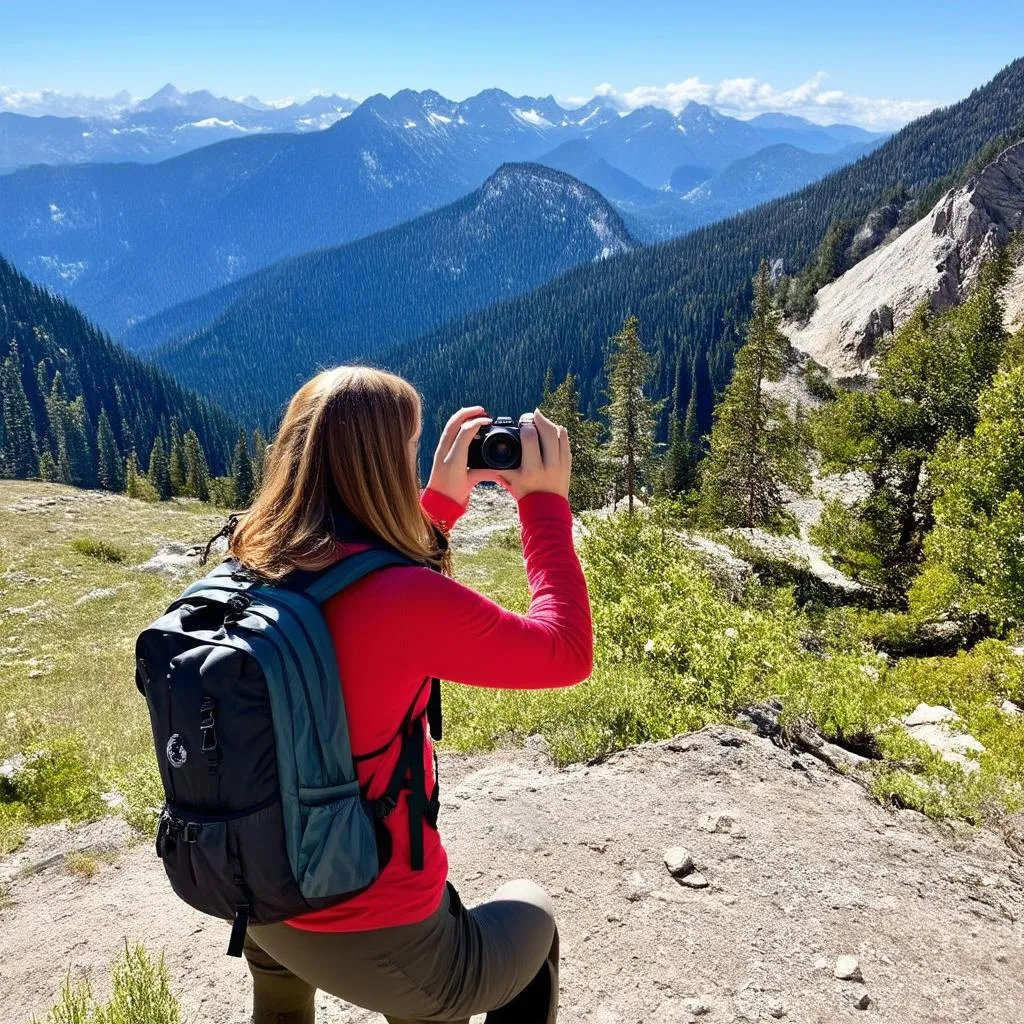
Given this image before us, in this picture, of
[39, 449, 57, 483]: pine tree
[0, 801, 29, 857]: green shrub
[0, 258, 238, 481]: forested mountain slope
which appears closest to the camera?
[0, 801, 29, 857]: green shrub

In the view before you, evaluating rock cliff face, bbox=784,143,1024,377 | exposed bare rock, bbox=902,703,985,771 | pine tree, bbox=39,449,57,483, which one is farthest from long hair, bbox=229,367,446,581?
pine tree, bbox=39,449,57,483

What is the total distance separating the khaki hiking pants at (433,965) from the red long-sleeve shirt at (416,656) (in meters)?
0.09

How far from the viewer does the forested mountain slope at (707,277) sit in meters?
140

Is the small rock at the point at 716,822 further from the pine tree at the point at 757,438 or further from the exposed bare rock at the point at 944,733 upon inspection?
the pine tree at the point at 757,438

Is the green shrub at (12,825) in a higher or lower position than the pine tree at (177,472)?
higher

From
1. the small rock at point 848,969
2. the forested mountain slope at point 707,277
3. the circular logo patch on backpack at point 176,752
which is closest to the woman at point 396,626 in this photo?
the circular logo patch on backpack at point 176,752

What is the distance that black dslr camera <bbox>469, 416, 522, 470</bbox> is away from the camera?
9.05ft

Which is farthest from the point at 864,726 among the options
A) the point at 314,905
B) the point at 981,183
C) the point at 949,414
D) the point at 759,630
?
the point at 981,183

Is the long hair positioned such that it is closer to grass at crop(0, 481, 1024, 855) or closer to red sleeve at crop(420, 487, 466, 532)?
red sleeve at crop(420, 487, 466, 532)

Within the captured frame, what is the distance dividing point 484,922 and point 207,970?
3.20 metres

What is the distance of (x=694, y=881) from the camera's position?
528 centimetres

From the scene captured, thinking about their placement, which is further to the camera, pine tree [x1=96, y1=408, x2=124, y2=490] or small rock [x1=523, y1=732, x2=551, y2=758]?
pine tree [x1=96, y1=408, x2=124, y2=490]

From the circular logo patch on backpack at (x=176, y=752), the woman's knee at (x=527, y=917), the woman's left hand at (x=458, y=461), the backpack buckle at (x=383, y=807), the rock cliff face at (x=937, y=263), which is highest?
the rock cliff face at (x=937, y=263)

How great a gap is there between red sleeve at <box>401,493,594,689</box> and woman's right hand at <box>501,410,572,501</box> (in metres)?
0.05
